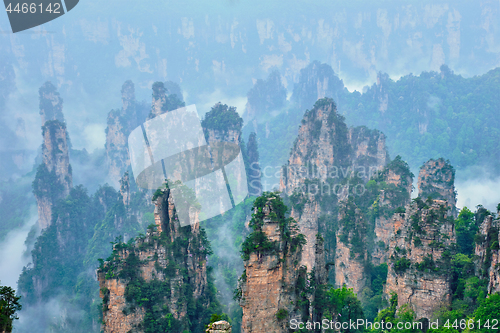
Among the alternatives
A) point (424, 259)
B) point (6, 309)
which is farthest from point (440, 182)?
point (6, 309)

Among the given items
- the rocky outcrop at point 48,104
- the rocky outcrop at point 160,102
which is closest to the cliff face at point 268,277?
the rocky outcrop at point 160,102

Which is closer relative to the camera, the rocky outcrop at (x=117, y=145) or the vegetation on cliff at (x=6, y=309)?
the vegetation on cliff at (x=6, y=309)

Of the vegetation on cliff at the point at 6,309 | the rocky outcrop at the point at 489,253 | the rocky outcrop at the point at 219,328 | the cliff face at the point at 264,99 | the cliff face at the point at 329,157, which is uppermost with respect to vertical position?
the cliff face at the point at 264,99

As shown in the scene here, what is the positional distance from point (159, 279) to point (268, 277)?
9.41 m

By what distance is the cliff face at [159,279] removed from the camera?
26.6 metres

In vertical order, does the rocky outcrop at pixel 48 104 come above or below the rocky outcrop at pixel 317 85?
below

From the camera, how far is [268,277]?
22.2 metres

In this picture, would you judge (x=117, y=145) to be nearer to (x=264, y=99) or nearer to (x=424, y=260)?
(x=264, y=99)

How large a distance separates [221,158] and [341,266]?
29.4m

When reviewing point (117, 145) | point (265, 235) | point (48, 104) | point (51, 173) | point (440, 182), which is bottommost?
point (265, 235)

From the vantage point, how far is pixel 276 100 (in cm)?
11381

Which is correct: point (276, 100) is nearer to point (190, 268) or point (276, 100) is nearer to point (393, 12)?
point (393, 12)

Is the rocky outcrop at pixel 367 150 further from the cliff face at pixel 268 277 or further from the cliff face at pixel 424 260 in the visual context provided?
the cliff face at pixel 268 277

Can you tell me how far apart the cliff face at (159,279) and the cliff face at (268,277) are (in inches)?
286
